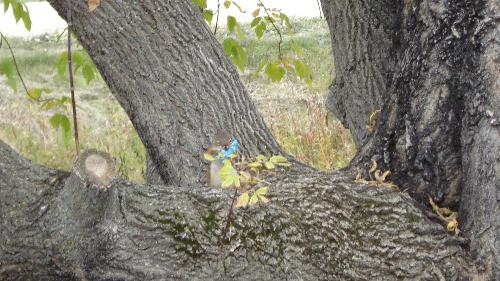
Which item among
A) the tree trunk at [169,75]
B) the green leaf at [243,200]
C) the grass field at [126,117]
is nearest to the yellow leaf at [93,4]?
the tree trunk at [169,75]

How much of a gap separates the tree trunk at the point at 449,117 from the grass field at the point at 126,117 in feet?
8.88

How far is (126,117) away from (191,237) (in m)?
5.24

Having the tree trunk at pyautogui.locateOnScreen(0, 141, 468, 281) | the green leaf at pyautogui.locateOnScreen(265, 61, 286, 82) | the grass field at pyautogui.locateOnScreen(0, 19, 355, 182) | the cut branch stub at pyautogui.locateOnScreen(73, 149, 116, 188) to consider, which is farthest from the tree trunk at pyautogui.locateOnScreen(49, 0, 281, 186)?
the grass field at pyautogui.locateOnScreen(0, 19, 355, 182)

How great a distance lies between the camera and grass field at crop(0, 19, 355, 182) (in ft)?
18.6

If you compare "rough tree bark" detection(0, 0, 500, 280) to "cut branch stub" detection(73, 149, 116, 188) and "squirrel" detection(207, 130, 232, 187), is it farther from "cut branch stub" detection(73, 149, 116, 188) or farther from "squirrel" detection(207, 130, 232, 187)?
"squirrel" detection(207, 130, 232, 187)

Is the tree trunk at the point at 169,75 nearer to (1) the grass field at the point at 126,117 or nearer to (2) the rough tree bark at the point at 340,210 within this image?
(2) the rough tree bark at the point at 340,210

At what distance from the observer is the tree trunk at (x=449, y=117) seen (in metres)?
1.84

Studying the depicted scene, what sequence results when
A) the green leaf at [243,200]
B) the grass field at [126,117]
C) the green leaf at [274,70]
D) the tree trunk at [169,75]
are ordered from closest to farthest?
the green leaf at [243,200], the tree trunk at [169,75], the green leaf at [274,70], the grass field at [126,117]

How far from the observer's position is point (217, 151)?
230cm

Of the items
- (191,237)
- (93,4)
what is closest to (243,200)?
(191,237)

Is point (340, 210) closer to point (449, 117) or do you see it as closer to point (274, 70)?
point (449, 117)

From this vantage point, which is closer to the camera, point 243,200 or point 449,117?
point 243,200

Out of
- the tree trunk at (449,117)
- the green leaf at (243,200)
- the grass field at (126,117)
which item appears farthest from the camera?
the grass field at (126,117)

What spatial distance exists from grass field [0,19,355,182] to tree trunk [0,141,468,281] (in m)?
2.94
